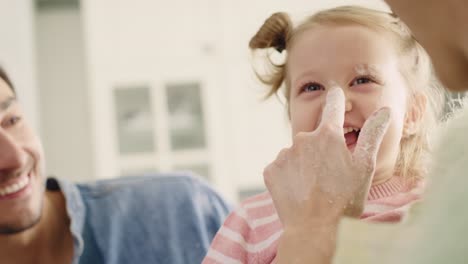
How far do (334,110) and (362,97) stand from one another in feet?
0.47

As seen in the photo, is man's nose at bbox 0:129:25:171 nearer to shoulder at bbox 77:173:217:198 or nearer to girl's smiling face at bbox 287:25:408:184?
shoulder at bbox 77:173:217:198

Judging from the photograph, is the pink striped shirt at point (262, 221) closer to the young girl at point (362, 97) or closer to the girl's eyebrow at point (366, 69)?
the young girl at point (362, 97)

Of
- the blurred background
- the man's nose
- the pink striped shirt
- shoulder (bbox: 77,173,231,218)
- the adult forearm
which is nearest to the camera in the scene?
the adult forearm

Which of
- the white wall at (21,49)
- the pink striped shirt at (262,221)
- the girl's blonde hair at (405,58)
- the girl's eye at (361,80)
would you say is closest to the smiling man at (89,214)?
the pink striped shirt at (262,221)

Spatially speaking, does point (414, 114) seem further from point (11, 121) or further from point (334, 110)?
point (11, 121)

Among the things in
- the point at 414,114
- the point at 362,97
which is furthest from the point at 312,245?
the point at 414,114

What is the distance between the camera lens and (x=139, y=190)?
1.33 m

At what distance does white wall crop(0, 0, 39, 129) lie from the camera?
2455 mm

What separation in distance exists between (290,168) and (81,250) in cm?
67

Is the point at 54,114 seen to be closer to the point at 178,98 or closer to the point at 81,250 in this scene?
the point at 178,98

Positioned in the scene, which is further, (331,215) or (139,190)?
(139,190)

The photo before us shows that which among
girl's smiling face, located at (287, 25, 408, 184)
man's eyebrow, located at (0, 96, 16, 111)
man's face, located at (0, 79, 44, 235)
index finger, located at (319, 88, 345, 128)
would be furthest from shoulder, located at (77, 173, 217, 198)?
index finger, located at (319, 88, 345, 128)

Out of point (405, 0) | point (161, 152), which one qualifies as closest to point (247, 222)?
point (405, 0)

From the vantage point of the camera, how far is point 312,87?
84 cm
